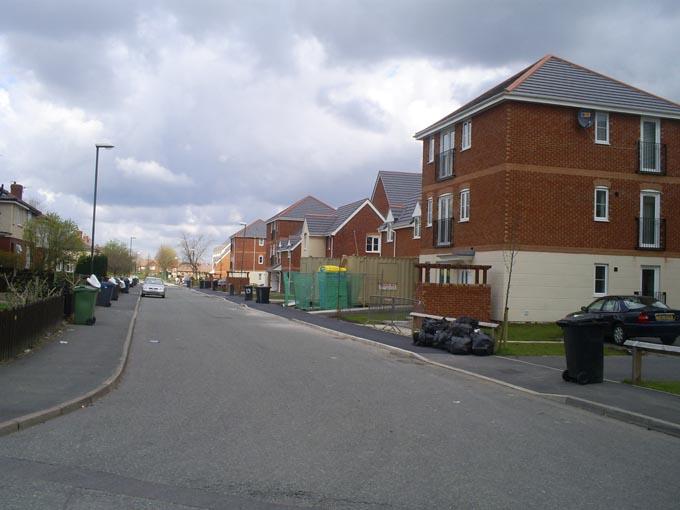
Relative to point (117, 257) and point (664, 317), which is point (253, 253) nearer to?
point (117, 257)

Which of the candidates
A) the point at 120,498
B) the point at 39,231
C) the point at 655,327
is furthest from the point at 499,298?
the point at 39,231

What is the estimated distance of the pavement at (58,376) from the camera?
878 cm

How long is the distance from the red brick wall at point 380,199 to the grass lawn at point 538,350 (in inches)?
1477

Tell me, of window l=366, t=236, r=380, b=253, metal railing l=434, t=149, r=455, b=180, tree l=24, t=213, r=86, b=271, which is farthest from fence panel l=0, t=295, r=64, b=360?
window l=366, t=236, r=380, b=253

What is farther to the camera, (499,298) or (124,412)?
(499,298)

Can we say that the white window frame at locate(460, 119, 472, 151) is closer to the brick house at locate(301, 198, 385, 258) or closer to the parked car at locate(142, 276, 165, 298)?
the brick house at locate(301, 198, 385, 258)

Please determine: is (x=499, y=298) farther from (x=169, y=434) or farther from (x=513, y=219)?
(x=169, y=434)

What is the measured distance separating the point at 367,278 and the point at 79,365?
2536cm

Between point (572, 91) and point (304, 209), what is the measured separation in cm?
5194

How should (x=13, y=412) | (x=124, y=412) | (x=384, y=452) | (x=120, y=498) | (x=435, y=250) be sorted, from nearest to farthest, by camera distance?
(x=120, y=498), (x=384, y=452), (x=13, y=412), (x=124, y=412), (x=435, y=250)

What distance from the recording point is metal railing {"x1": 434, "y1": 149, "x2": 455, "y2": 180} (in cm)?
3069

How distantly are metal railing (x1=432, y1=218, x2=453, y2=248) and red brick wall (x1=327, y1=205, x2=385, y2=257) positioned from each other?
27563 mm

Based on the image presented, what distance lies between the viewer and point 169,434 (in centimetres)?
797

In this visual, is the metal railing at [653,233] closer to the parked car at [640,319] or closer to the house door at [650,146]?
the house door at [650,146]
